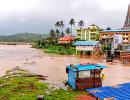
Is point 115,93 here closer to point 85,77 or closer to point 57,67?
point 85,77

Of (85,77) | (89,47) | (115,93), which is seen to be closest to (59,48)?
(89,47)

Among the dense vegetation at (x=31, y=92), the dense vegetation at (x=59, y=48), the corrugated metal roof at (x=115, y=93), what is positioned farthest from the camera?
the dense vegetation at (x=59, y=48)

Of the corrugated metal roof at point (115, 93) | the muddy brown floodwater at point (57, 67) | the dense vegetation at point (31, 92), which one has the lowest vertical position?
the muddy brown floodwater at point (57, 67)

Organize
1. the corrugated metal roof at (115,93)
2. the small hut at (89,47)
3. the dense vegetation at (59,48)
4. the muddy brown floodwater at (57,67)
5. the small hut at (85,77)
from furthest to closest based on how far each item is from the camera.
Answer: the dense vegetation at (59,48) → the small hut at (89,47) → the muddy brown floodwater at (57,67) → the small hut at (85,77) → the corrugated metal roof at (115,93)

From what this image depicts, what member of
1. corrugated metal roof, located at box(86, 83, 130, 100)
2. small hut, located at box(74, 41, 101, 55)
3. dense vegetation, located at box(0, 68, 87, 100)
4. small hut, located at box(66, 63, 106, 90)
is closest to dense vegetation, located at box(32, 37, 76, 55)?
small hut, located at box(74, 41, 101, 55)

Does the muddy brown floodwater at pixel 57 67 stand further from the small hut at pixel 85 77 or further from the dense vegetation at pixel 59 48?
the dense vegetation at pixel 59 48

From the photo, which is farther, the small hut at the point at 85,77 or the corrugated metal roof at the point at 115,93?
the small hut at the point at 85,77

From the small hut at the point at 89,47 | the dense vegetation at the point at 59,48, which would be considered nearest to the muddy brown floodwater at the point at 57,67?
the small hut at the point at 89,47

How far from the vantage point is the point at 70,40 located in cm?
8844

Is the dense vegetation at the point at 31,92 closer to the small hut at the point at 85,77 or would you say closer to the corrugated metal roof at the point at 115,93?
the small hut at the point at 85,77

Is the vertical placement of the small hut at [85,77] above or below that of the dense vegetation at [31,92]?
above

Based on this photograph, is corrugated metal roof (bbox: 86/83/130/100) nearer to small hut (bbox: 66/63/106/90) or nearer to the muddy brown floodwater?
small hut (bbox: 66/63/106/90)

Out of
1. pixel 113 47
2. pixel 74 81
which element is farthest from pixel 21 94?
pixel 113 47

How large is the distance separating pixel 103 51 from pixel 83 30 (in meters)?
30.2
